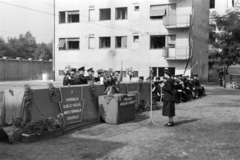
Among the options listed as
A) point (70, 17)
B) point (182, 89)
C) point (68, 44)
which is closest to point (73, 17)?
point (70, 17)

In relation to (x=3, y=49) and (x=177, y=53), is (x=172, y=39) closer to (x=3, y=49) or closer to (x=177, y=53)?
(x=177, y=53)

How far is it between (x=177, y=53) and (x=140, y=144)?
2551 centimetres

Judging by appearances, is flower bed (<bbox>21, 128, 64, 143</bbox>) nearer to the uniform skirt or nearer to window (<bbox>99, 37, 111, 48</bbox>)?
the uniform skirt

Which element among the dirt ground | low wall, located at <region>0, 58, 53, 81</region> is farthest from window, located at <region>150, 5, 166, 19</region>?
low wall, located at <region>0, 58, 53, 81</region>

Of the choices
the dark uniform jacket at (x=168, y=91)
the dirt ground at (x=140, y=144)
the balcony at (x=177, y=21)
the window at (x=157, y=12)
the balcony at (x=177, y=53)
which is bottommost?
the dirt ground at (x=140, y=144)

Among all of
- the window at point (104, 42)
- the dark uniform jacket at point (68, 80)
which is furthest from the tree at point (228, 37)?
the window at point (104, 42)

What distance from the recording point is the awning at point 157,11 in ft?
106

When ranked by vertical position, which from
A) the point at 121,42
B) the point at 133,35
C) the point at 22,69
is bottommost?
the point at 22,69

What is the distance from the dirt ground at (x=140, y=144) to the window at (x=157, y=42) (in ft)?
77.8

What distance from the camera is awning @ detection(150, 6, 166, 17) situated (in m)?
32.4

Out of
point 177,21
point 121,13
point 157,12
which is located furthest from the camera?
point 121,13

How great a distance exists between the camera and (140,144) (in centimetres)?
721

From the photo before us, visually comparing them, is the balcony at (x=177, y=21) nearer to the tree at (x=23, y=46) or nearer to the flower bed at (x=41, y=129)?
the flower bed at (x=41, y=129)

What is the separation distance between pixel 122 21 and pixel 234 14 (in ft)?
55.4
